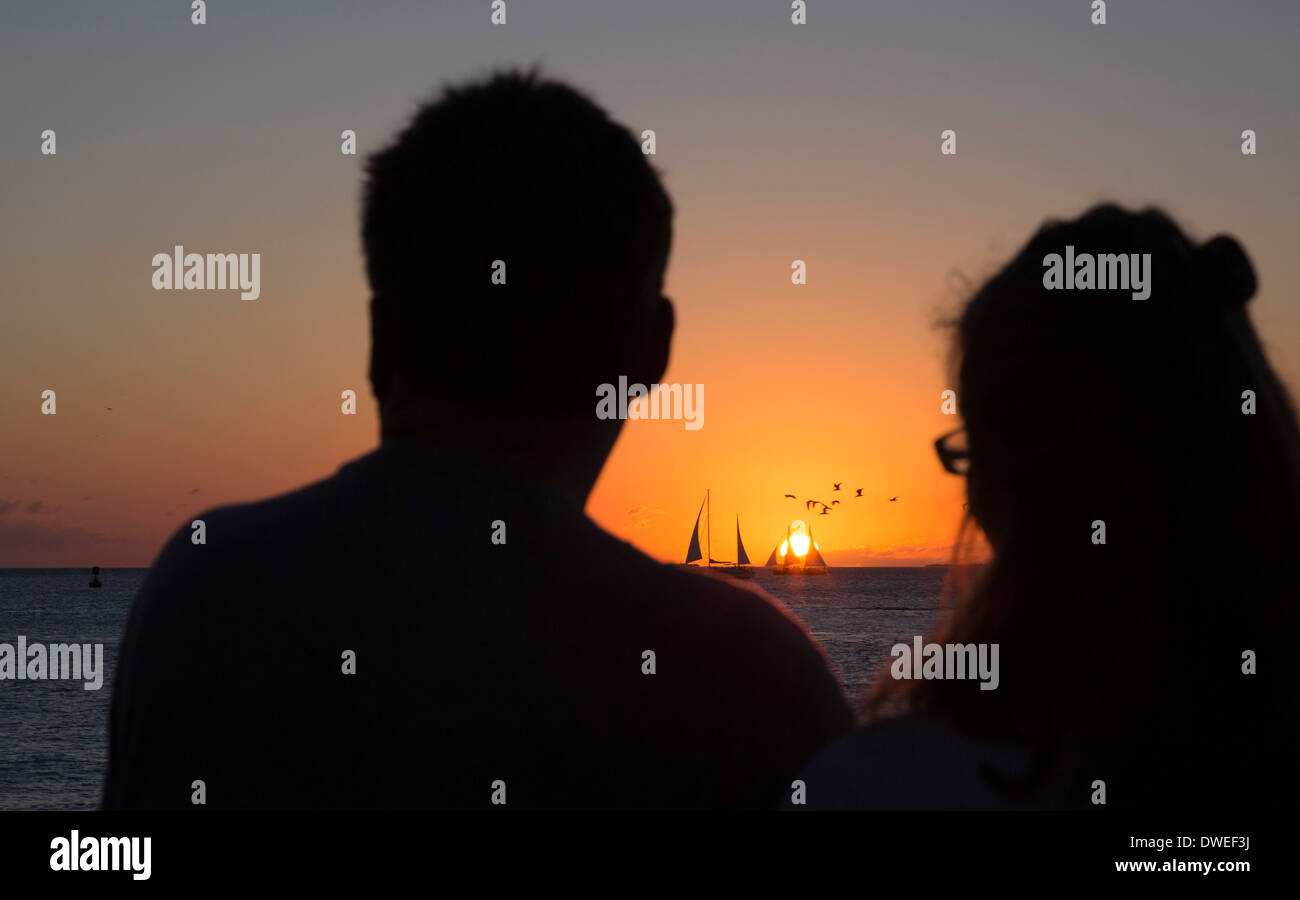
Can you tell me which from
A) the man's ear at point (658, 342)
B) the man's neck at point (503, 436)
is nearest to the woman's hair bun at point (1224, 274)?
the man's ear at point (658, 342)

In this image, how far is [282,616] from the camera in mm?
1567

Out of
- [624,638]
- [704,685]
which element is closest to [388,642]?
[624,638]

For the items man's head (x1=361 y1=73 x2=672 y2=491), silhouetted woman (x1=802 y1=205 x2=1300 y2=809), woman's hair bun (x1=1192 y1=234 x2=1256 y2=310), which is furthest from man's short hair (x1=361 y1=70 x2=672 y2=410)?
woman's hair bun (x1=1192 y1=234 x2=1256 y2=310)

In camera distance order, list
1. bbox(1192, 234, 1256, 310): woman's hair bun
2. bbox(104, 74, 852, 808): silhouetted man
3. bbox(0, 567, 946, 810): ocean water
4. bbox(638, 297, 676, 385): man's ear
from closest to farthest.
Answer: bbox(104, 74, 852, 808): silhouetted man < bbox(638, 297, 676, 385): man's ear < bbox(1192, 234, 1256, 310): woman's hair bun < bbox(0, 567, 946, 810): ocean water

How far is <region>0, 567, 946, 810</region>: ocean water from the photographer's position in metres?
37.7

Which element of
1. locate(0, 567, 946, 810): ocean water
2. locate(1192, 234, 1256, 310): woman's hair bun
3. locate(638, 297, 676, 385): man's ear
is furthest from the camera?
locate(0, 567, 946, 810): ocean water

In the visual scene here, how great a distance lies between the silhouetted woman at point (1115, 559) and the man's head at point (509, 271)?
2.47 ft

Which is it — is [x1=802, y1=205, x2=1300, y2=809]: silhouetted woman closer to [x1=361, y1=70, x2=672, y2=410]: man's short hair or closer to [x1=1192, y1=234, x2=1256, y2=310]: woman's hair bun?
[x1=1192, y1=234, x2=1256, y2=310]: woman's hair bun

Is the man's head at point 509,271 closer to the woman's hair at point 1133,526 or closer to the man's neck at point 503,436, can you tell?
the man's neck at point 503,436

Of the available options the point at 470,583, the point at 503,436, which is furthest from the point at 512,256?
the point at 470,583

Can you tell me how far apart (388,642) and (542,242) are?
0.66m

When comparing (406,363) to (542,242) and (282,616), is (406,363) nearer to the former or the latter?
(542,242)

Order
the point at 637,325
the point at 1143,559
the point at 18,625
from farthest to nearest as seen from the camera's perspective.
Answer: the point at 18,625
the point at 1143,559
the point at 637,325

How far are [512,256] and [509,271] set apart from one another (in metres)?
0.02
